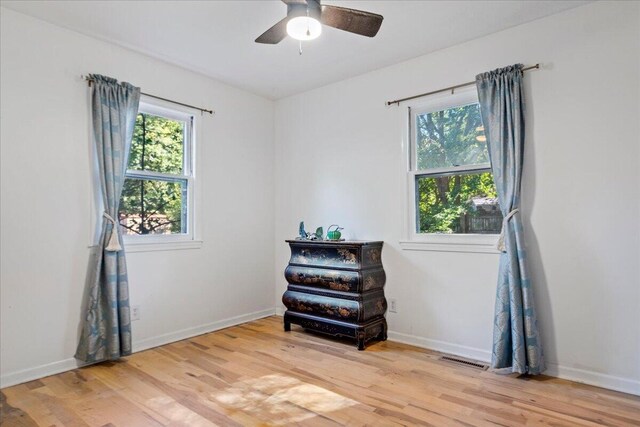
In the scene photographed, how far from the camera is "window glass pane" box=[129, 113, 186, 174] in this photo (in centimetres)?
334

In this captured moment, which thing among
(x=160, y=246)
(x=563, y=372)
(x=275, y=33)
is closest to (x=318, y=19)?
(x=275, y=33)

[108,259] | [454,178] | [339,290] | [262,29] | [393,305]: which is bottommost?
[393,305]

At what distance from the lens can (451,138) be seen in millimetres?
3270

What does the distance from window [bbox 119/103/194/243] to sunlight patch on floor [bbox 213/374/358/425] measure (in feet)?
5.52

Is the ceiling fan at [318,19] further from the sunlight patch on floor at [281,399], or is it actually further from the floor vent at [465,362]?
the floor vent at [465,362]

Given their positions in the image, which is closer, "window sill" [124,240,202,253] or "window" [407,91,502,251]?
"window" [407,91,502,251]

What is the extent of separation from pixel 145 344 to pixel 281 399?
1622mm

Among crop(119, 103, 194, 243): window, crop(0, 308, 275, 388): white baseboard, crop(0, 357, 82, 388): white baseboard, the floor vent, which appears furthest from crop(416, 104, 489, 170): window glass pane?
crop(0, 357, 82, 388): white baseboard

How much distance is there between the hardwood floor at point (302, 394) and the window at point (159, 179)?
1.12m

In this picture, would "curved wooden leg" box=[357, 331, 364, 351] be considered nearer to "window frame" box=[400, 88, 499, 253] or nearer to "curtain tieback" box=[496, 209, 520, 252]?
"window frame" box=[400, 88, 499, 253]

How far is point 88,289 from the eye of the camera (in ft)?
9.48

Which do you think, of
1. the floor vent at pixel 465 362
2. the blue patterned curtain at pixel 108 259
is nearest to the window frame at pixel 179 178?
the blue patterned curtain at pixel 108 259

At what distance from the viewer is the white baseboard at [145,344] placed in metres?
2.55

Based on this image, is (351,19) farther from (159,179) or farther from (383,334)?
(383,334)
